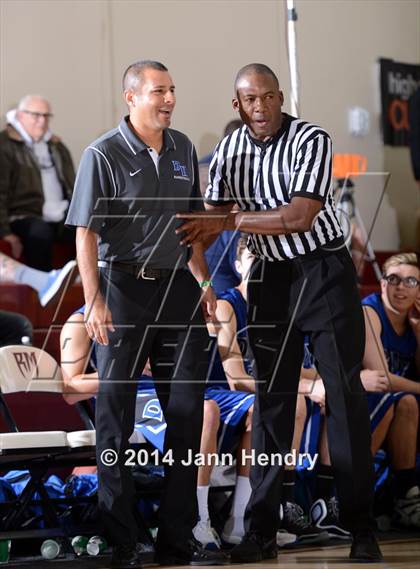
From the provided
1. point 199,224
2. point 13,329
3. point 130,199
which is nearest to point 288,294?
point 199,224

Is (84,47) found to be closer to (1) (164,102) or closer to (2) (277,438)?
(1) (164,102)

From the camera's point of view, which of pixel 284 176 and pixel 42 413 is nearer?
pixel 284 176

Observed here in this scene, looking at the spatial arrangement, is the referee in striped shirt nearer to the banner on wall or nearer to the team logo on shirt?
the team logo on shirt

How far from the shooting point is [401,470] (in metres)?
4.27

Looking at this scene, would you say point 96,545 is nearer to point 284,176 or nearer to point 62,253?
point 284,176

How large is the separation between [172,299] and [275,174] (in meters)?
0.51

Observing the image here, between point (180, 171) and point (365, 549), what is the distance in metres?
1.28

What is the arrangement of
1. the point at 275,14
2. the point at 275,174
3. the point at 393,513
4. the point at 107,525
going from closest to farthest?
1. the point at 107,525
2. the point at 275,174
3. the point at 275,14
4. the point at 393,513

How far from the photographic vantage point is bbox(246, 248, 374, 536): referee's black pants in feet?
11.0

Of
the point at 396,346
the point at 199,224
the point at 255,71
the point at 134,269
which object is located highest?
the point at 255,71

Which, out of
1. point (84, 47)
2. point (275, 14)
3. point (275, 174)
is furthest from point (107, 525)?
point (84, 47)

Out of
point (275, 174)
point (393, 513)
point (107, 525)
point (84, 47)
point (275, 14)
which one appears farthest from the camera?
point (84, 47)

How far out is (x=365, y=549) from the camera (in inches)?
131

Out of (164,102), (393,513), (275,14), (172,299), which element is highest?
(275,14)
